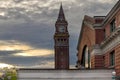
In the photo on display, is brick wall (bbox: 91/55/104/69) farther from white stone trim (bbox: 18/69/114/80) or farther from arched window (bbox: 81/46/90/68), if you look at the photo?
white stone trim (bbox: 18/69/114/80)

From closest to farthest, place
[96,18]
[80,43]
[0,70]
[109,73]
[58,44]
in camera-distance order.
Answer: [109,73], [0,70], [96,18], [80,43], [58,44]

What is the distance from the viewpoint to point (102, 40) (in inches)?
2613

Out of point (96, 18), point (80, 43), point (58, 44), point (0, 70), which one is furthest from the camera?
point (58, 44)

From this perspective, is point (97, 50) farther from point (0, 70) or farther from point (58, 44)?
point (58, 44)

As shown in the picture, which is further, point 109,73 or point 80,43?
point 80,43

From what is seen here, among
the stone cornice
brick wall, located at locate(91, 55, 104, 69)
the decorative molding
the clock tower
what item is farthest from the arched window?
the clock tower

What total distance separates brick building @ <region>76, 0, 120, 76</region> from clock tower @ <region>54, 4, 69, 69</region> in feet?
244

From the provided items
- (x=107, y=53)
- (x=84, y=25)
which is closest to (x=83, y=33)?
(x=84, y=25)

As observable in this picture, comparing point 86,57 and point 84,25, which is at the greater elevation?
point 84,25

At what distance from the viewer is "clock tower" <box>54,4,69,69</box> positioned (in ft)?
514

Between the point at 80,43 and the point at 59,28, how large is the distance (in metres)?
82.8

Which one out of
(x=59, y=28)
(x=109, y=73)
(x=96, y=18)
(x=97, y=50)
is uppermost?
(x=59, y=28)

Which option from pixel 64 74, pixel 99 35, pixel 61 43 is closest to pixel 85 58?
pixel 99 35

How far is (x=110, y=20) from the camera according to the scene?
6044 cm
